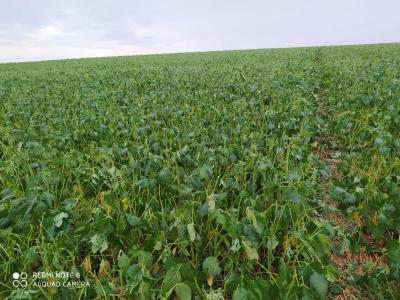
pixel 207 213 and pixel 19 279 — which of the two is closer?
pixel 19 279

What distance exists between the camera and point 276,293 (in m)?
2.30

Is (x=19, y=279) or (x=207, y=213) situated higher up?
(x=207, y=213)

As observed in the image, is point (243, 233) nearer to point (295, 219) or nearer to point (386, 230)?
point (295, 219)

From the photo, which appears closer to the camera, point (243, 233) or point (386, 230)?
point (243, 233)

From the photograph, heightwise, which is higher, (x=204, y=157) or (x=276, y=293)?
(x=204, y=157)

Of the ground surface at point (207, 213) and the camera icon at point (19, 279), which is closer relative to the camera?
the ground surface at point (207, 213)

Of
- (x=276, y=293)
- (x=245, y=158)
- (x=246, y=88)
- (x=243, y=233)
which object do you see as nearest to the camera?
(x=276, y=293)

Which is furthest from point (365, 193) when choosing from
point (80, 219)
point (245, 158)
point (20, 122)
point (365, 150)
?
point (20, 122)

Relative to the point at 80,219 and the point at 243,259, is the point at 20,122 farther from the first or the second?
the point at 243,259

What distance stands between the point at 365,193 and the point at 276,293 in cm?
190

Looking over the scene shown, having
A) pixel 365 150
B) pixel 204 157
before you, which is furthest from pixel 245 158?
pixel 365 150

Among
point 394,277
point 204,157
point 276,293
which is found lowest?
point 394,277

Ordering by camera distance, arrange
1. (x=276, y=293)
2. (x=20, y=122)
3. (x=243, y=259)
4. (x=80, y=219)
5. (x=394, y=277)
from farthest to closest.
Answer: (x=20, y=122), (x=80, y=219), (x=243, y=259), (x=394, y=277), (x=276, y=293)

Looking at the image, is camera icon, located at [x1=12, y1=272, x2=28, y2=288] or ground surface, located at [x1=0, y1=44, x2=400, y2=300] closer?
ground surface, located at [x1=0, y1=44, x2=400, y2=300]
